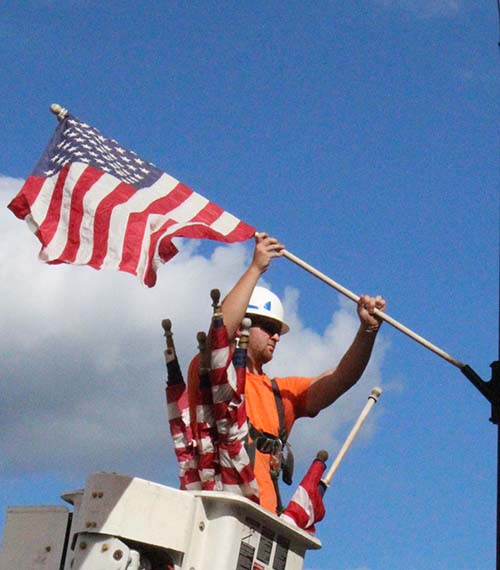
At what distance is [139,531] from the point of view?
6051 millimetres

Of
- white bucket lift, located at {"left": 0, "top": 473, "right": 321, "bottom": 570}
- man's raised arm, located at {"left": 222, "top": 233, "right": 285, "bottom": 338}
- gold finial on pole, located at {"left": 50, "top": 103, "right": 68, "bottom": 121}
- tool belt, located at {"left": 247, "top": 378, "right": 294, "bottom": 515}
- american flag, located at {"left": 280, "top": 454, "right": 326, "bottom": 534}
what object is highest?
→ gold finial on pole, located at {"left": 50, "top": 103, "right": 68, "bottom": 121}

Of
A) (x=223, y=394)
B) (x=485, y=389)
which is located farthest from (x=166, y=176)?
(x=485, y=389)

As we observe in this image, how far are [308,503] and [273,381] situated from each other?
1198mm

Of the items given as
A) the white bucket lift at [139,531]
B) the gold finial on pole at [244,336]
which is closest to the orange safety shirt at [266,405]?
the gold finial on pole at [244,336]

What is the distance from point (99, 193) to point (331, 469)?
2371 millimetres

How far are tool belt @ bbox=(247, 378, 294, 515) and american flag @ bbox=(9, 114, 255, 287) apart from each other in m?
1.23

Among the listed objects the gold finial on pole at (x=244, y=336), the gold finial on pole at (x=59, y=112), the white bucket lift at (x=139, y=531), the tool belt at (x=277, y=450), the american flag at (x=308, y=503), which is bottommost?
the white bucket lift at (x=139, y=531)

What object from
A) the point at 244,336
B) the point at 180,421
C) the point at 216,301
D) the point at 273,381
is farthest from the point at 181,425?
the point at 273,381

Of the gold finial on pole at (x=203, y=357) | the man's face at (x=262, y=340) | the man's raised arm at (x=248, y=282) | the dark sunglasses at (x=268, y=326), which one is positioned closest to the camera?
the gold finial on pole at (x=203, y=357)

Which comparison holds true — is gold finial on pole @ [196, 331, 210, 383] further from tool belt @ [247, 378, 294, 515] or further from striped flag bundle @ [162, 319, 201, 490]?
tool belt @ [247, 378, 294, 515]

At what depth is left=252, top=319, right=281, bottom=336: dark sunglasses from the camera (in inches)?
328

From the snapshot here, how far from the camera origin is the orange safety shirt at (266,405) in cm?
734

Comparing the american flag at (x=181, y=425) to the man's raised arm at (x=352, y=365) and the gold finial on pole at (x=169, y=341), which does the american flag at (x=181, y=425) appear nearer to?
the gold finial on pole at (x=169, y=341)

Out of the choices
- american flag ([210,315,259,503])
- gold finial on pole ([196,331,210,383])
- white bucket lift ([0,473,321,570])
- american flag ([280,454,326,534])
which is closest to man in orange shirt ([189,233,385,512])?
american flag ([280,454,326,534])
